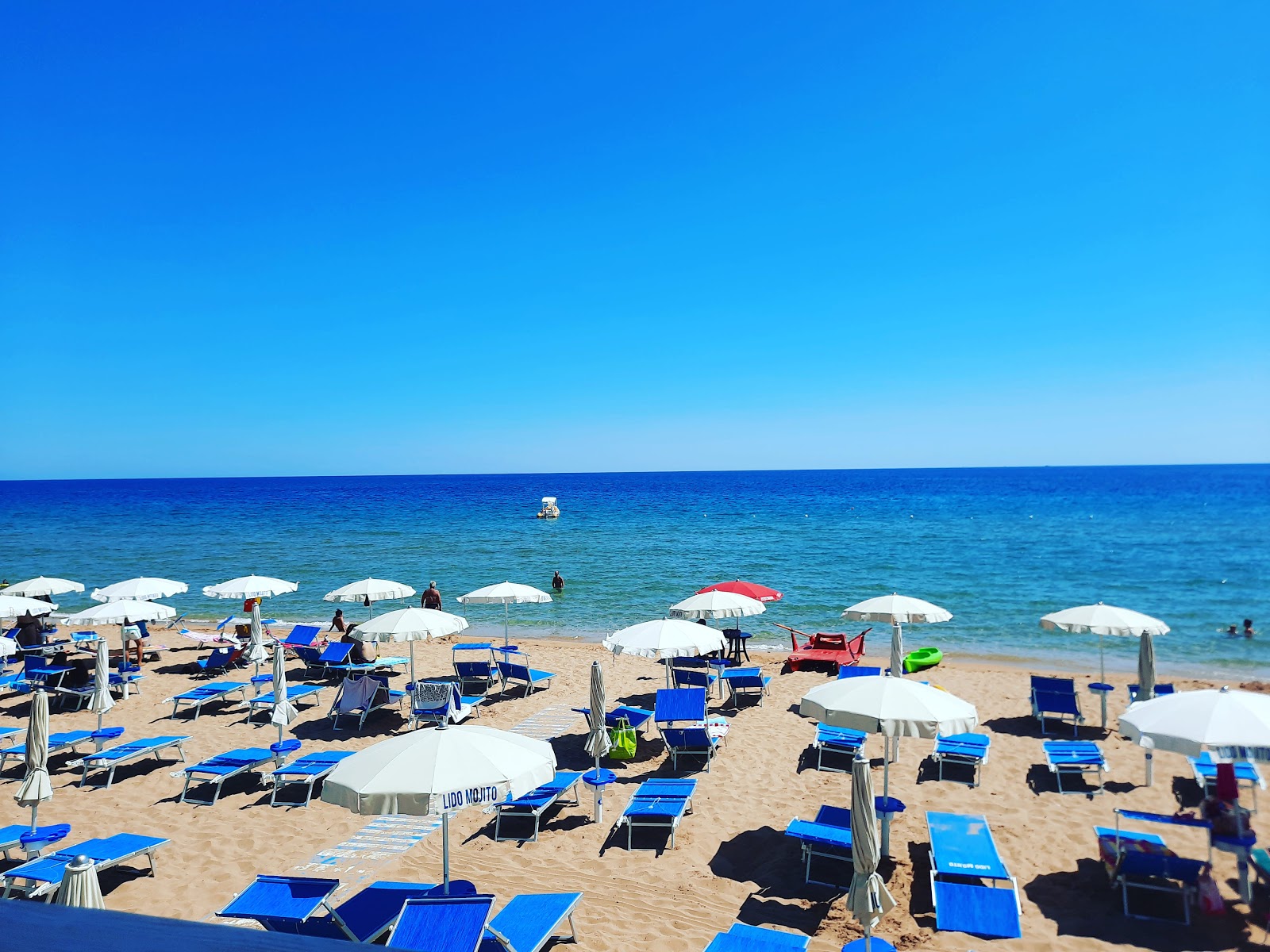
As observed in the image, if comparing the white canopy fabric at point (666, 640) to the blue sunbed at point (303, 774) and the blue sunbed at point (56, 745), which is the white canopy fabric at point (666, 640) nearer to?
the blue sunbed at point (303, 774)

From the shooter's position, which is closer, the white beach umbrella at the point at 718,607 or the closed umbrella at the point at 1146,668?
the closed umbrella at the point at 1146,668

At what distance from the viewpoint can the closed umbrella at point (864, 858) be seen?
5949 mm

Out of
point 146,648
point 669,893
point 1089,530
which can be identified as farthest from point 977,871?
point 1089,530

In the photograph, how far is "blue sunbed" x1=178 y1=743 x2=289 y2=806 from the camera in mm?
9352

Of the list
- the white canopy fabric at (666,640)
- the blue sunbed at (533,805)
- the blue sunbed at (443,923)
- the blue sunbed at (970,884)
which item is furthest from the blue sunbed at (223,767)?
the blue sunbed at (970,884)

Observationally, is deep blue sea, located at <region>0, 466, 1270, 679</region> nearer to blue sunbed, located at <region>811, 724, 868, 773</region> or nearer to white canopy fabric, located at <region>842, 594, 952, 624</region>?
white canopy fabric, located at <region>842, 594, 952, 624</region>

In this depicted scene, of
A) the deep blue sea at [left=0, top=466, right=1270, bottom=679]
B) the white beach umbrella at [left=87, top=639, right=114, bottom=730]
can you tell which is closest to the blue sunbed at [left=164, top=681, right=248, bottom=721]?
the white beach umbrella at [left=87, top=639, right=114, bottom=730]

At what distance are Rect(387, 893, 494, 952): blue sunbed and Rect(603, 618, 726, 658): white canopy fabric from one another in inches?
204

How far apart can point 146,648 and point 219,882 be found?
571 inches

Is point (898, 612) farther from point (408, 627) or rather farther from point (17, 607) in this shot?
point (17, 607)

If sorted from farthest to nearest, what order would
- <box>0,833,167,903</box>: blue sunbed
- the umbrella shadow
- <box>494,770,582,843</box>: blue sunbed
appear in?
<box>494,770,582,843</box>: blue sunbed
<box>0,833,167,903</box>: blue sunbed
the umbrella shadow

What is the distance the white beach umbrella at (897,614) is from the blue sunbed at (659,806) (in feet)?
13.6

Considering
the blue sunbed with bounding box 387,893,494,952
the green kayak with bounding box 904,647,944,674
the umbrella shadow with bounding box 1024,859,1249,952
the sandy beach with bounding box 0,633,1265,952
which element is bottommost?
the green kayak with bounding box 904,647,944,674

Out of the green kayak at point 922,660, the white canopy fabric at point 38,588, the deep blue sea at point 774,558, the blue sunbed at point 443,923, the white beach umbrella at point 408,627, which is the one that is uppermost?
the white beach umbrella at point 408,627
